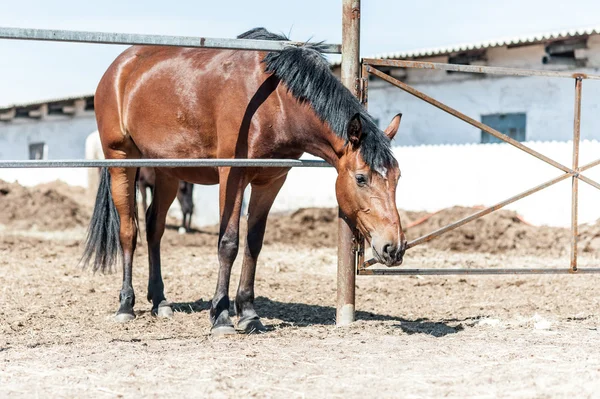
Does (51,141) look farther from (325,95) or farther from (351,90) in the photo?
(325,95)

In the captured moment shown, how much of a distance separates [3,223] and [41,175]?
20.3 ft

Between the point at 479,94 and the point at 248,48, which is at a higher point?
the point at 479,94

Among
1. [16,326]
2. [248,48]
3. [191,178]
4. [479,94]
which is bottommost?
[16,326]

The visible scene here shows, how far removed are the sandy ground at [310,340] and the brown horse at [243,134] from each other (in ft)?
1.76

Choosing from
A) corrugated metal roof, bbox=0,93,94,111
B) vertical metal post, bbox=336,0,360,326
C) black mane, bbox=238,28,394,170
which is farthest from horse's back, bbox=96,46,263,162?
corrugated metal roof, bbox=0,93,94,111

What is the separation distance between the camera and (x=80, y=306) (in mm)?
6508

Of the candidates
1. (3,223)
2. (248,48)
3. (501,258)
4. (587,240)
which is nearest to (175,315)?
(248,48)

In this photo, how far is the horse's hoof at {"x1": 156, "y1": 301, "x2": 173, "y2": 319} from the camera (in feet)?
19.9

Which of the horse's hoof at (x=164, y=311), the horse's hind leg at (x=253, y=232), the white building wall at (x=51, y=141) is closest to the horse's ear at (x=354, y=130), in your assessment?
the horse's hind leg at (x=253, y=232)

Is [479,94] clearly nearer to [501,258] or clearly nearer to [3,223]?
[501,258]

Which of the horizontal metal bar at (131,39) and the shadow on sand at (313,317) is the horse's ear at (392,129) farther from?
the shadow on sand at (313,317)

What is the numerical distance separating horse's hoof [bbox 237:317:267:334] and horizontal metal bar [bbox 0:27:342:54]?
1.93m

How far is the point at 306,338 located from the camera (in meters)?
4.82

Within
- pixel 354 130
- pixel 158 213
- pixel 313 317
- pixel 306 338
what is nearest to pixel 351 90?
pixel 354 130
